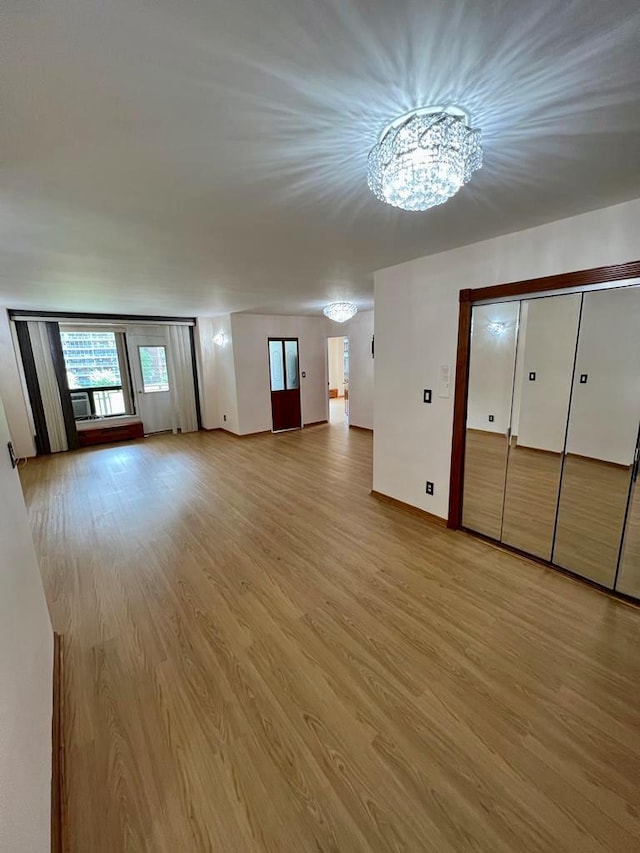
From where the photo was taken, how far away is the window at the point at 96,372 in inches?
250

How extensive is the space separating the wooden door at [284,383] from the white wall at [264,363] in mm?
112

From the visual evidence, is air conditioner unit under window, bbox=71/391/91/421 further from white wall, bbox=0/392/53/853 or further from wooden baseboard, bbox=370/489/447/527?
wooden baseboard, bbox=370/489/447/527

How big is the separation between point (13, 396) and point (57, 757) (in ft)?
19.2

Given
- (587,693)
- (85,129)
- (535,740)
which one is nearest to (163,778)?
(535,740)

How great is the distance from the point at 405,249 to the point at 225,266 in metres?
1.58

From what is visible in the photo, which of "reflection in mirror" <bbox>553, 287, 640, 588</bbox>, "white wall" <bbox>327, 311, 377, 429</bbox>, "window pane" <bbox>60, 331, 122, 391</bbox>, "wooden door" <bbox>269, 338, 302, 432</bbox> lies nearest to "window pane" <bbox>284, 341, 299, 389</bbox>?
"wooden door" <bbox>269, 338, 302, 432</bbox>

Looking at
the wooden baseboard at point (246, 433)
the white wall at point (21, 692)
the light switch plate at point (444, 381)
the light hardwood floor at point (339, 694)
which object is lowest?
the light hardwood floor at point (339, 694)

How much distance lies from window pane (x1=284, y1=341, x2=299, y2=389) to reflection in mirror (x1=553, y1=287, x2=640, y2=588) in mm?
5412

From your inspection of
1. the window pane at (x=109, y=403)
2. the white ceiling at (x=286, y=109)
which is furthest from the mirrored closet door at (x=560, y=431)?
the window pane at (x=109, y=403)

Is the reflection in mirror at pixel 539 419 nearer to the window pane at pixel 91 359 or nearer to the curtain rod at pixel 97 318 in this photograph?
the curtain rod at pixel 97 318

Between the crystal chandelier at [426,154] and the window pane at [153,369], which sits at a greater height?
the crystal chandelier at [426,154]

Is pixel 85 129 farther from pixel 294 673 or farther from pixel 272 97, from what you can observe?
pixel 294 673

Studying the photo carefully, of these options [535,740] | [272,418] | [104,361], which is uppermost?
[104,361]

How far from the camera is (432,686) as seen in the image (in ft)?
5.42
